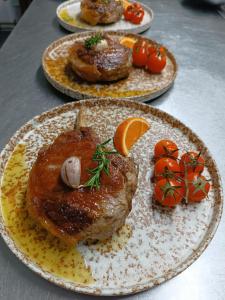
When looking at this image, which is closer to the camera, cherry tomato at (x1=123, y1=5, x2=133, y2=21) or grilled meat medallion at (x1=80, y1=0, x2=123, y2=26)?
grilled meat medallion at (x1=80, y1=0, x2=123, y2=26)

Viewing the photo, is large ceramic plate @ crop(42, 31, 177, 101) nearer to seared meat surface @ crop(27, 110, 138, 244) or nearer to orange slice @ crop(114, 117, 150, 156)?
orange slice @ crop(114, 117, 150, 156)

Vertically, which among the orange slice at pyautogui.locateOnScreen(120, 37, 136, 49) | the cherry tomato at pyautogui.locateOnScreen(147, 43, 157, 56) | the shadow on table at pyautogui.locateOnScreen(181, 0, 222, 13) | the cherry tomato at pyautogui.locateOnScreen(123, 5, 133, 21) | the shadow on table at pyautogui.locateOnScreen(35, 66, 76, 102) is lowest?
the shadow on table at pyautogui.locateOnScreen(35, 66, 76, 102)

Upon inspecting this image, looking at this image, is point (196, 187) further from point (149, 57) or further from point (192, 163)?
point (149, 57)

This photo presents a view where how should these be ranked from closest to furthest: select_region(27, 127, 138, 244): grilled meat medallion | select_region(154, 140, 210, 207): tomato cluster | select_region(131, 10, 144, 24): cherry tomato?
1. select_region(27, 127, 138, 244): grilled meat medallion
2. select_region(154, 140, 210, 207): tomato cluster
3. select_region(131, 10, 144, 24): cherry tomato

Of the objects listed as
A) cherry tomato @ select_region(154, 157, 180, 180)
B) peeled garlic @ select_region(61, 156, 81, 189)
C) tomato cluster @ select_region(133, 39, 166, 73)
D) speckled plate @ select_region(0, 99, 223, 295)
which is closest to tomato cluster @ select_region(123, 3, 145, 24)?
tomato cluster @ select_region(133, 39, 166, 73)

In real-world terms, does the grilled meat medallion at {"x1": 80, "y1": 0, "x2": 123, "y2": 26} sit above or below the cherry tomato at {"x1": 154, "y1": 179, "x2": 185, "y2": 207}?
above

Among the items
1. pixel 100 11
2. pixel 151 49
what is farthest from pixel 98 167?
pixel 100 11

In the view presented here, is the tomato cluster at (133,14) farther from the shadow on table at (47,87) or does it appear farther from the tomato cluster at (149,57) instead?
the shadow on table at (47,87)

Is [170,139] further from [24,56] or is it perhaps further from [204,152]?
[24,56]
